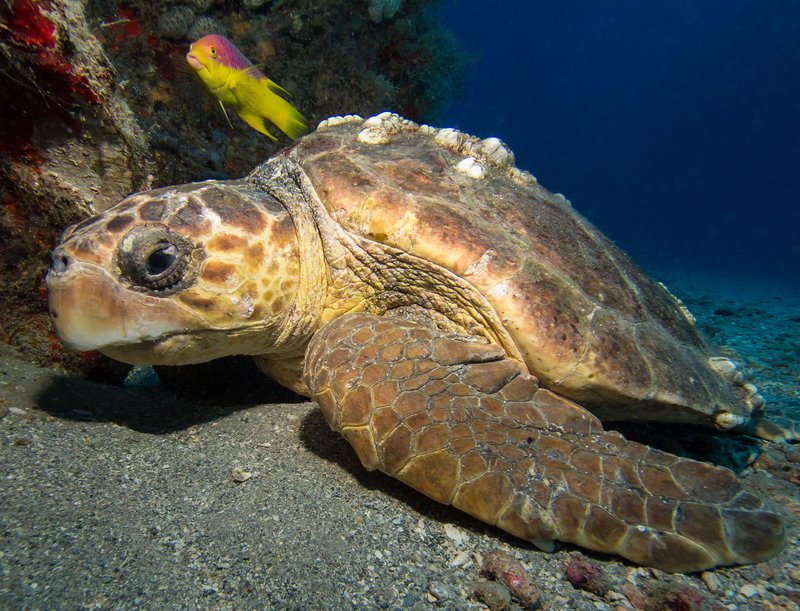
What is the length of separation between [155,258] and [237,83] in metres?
1.77

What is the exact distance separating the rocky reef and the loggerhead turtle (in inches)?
27.6

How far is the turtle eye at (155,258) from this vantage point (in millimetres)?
1846

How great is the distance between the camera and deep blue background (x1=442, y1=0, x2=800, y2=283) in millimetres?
66700

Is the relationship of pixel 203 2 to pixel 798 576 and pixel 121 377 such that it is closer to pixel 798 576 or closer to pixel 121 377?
pixel 121 377

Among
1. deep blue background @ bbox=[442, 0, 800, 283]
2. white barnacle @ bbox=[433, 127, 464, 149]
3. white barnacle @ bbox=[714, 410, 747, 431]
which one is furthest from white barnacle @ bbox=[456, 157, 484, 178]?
deep blue background @ bbox=[442, 0, 800, 283]

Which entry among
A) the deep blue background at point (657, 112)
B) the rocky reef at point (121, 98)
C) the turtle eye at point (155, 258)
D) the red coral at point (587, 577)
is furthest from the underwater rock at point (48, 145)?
the deep blue background at point (657, 112)

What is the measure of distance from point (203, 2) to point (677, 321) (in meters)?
4.83

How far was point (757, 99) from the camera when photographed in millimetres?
74438

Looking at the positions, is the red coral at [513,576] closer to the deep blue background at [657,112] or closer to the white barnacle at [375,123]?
the white barnacle at [375,123]

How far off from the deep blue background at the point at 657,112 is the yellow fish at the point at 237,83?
4224cm

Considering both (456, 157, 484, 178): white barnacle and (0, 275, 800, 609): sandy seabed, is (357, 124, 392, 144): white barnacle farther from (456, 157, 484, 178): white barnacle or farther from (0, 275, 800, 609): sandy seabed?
(0, 275, 800, 609): sandy seabed

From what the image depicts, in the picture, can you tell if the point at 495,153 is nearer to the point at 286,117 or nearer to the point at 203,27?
the point at 286,117

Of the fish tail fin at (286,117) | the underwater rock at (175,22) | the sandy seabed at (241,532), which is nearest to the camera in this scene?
the sandy seabed at (241,532)

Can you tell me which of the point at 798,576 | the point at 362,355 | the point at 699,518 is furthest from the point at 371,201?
the point at 798,576
